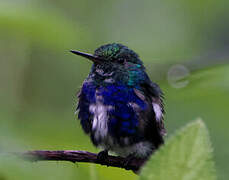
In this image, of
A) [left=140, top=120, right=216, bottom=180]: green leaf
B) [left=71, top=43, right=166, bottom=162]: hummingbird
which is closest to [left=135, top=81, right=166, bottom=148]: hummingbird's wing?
[left=71, top=43, right=166, bottom=162]: hummingbird

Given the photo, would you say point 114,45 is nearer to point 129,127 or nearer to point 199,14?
point 129,127

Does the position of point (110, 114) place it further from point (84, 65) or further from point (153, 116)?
point (84, 65)

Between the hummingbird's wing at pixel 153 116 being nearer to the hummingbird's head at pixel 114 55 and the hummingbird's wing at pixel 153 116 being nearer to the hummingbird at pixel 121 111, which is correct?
the hummingbird at pixel 121 111

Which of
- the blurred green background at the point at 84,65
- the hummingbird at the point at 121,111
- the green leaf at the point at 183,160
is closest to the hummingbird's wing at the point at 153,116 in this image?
the hummingbird at the point at 121,111

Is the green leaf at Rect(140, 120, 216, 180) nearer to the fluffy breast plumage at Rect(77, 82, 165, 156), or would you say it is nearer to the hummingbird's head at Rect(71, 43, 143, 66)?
the fluffy breast plumage at Rect(77, 82, 165, 156)

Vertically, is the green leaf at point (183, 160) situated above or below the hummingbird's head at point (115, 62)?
above

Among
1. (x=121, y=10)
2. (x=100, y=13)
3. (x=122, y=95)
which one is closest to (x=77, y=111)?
(x=122, y=95)

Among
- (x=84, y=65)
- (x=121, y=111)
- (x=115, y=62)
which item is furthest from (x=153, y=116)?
(x=84, y=65)
